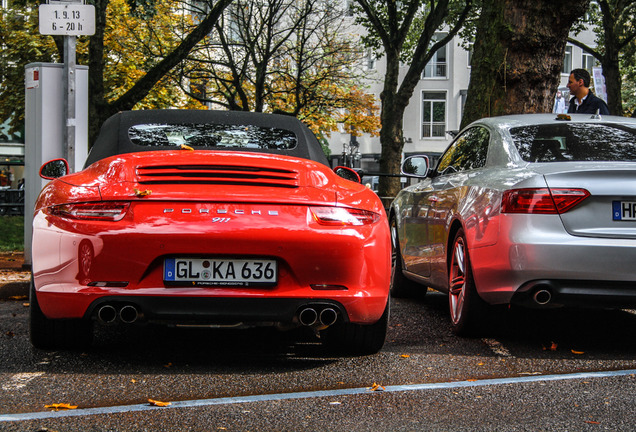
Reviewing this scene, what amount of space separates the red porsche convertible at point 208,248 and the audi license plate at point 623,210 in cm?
140

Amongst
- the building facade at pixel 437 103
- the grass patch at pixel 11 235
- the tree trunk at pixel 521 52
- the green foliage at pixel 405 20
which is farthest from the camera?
the building facade at pixel 437 103

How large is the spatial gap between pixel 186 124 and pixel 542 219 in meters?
2.24

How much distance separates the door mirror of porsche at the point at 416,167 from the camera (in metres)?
7.71

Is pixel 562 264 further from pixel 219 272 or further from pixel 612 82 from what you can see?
pixel 612 82

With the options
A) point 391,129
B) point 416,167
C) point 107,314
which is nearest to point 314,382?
point 107,314

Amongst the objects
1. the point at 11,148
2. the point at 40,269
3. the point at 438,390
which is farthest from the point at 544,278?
the point at 11,148

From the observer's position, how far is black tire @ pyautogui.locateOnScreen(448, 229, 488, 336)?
5848 mm

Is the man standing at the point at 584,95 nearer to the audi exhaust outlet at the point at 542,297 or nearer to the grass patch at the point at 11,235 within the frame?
the audi exhaust outlet at the point at 542,297

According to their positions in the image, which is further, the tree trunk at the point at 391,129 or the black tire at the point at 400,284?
the tree trunk at the point at 391,129

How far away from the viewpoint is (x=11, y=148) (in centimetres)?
4672

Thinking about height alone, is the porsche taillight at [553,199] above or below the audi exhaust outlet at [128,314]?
above

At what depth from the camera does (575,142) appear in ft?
19.8

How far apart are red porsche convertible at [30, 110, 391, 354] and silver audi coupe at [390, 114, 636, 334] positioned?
0.94 meters

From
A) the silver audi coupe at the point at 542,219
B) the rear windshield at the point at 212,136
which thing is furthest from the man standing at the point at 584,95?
the rear windshield at the point at 212,136
